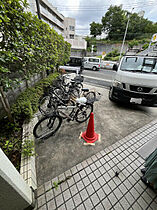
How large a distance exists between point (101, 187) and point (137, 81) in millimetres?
3126

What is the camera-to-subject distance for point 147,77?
291cm

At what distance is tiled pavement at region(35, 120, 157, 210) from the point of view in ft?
4.38

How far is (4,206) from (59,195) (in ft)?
2.41

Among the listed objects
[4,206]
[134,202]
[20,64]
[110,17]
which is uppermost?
[110,17]

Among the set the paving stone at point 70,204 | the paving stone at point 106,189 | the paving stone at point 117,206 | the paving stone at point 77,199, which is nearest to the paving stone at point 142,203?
the paving stone at point 117,206

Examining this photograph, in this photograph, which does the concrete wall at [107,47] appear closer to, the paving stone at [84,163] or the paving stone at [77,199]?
the paving stone at [84,163]

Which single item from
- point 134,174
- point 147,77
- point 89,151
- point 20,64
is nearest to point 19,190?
point 89,151

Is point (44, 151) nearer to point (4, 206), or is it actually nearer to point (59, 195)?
point (59, 195)

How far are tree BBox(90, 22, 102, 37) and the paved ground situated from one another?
46.9m

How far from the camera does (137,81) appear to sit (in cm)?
299

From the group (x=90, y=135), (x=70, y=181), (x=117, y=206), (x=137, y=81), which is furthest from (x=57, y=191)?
(x=137, y=81)

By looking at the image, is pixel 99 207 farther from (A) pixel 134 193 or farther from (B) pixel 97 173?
(A) pixel 134 193

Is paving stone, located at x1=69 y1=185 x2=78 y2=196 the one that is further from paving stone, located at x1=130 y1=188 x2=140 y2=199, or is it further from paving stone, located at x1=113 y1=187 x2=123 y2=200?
paving stone, located at x1=130 y1=188 x2=140 y2=199

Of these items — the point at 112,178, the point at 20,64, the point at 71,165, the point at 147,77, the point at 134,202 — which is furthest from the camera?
the point at 147,77
